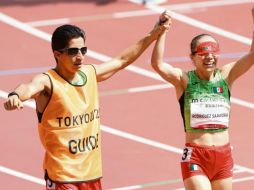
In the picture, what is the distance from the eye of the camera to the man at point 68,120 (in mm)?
7258

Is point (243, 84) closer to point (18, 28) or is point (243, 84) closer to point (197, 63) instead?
point (18, 28)

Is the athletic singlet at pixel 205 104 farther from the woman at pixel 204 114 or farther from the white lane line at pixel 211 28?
the white lane line at pixel 211 28

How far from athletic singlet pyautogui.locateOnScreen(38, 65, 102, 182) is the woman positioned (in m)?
1.42

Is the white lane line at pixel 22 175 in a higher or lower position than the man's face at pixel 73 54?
lower

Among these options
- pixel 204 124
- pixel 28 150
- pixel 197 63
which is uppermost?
pixel 197 63

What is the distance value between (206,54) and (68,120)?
1852 mm

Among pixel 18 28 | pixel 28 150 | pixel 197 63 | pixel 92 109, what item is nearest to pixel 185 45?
pixel 18 28

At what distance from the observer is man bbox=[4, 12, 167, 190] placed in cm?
726

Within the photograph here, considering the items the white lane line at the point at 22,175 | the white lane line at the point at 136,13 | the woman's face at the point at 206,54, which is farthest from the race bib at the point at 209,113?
the white lane line at the point at 136,13

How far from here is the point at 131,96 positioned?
13.1m

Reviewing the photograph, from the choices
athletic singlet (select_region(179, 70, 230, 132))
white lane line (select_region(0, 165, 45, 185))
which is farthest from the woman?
white lane line (select_region(0, 165, 45, 185))

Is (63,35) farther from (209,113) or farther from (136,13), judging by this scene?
(136,13)

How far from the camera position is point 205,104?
8.69 metres

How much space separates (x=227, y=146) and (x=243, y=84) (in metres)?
4.80
